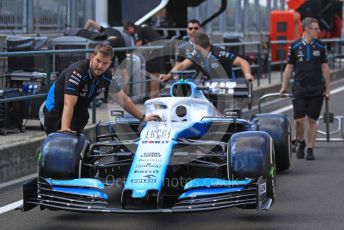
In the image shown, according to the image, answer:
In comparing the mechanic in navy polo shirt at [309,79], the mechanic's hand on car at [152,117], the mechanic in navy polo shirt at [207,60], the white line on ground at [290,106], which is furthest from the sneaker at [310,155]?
the white line on ground at [290,106]

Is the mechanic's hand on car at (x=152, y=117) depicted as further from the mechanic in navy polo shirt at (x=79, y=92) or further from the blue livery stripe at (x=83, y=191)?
the blue livery stripe at (x=83, y=191)

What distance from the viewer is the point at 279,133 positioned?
33.0 feet

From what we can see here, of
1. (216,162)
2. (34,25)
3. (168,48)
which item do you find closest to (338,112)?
(168,48)

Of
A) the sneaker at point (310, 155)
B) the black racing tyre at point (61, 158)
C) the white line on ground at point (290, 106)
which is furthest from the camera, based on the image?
the white line on ground at point (290, 106)

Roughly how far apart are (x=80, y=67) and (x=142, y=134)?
3.07 ft

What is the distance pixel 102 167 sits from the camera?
803cm

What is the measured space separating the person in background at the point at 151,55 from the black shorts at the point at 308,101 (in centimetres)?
370

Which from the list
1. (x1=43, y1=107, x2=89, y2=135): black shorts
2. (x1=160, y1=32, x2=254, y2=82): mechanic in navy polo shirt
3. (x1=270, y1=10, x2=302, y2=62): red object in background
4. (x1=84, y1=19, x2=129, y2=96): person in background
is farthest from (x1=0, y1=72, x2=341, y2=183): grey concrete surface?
(x1=270, y1=10, x2=302, y2=62): red object in background

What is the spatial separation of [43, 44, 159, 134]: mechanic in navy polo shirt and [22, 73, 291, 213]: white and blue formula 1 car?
303 mm

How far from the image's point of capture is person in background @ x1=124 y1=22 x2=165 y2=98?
15945mm

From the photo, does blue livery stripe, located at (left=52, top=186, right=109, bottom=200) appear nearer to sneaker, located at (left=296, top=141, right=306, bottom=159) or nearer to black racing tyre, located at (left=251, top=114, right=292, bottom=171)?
black racing tyre, located at (left=251, top=114, right=292, bottom=171)

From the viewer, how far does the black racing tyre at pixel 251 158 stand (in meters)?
7.59

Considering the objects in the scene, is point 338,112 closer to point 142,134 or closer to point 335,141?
point 335,141

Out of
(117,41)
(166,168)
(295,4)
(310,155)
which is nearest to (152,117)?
(166,168)
